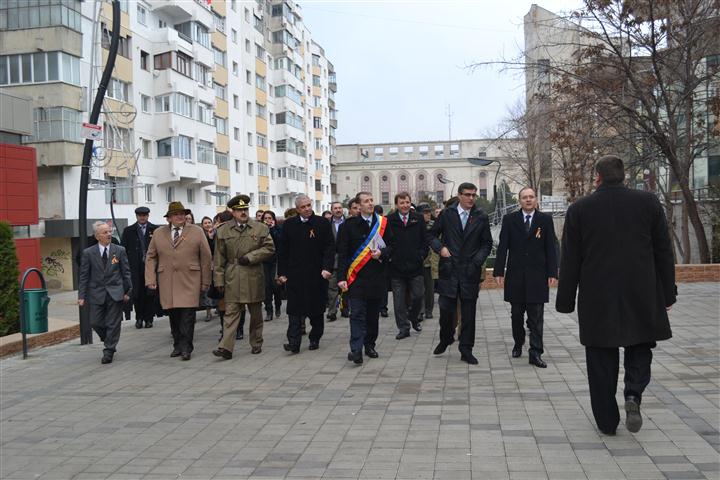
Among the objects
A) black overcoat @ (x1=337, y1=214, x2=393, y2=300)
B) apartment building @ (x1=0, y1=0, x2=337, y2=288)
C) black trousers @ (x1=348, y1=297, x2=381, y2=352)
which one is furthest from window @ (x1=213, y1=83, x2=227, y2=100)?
black trousers @ (x1=348, y1=297, x2=381, y2=352)

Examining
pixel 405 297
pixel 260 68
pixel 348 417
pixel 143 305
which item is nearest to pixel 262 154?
pixel 260 68

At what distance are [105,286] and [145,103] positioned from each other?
3068cm

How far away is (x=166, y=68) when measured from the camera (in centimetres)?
3844

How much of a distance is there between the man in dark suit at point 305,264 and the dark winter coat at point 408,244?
3.49 ft

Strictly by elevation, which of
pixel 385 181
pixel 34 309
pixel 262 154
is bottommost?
pixel 34 309

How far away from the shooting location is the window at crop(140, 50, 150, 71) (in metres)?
37.8

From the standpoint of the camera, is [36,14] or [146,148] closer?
[36,14]

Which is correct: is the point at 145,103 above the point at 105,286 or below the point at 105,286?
above

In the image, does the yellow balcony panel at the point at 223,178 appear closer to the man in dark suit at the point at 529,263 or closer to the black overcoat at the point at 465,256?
the black overcoat at the point at 465,256

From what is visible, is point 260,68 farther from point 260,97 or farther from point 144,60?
point 144,60

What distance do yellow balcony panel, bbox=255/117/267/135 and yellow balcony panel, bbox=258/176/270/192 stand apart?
12.3 ft

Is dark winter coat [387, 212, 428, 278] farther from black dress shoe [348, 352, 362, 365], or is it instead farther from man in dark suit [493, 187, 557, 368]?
black dress shoe [348, 352, 362, 365]

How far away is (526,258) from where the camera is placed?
27.2 feet

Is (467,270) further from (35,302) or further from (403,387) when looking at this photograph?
(35,302)
